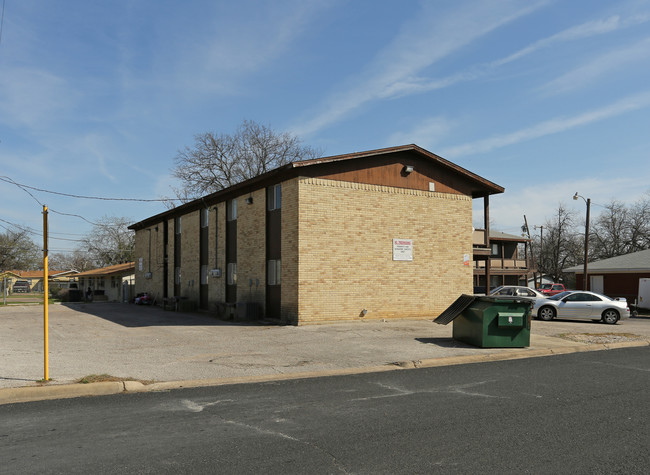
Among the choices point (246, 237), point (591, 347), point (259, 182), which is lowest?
point (591, 347)

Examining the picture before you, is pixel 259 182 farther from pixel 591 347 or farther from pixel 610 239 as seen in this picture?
pixel 610 239

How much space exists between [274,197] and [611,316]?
15.0 meters

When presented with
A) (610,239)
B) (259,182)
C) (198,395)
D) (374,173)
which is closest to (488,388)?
(198,395)

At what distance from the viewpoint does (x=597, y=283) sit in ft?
133

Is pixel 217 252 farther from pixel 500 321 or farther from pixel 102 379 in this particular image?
pixel 102 379

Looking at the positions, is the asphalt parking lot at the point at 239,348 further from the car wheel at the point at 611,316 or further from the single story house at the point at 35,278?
the single story house at the point at 35,278

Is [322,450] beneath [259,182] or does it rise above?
beneath

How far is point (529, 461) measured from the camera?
199 inches

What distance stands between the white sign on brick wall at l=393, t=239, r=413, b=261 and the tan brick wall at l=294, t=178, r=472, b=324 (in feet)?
0.61

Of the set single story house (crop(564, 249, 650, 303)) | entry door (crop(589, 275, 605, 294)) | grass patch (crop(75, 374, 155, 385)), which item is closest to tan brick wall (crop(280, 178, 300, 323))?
grass patch (crop(75, 374, 155, 385))

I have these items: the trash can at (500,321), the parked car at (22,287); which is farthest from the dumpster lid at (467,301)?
the parked car at (22,287)

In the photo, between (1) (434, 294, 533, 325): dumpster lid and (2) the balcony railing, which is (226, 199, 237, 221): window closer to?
(1) (434, 294, 533, 325): dumpster lid

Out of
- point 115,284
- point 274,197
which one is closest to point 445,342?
point 274,197

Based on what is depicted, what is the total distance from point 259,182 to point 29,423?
16516 mm
